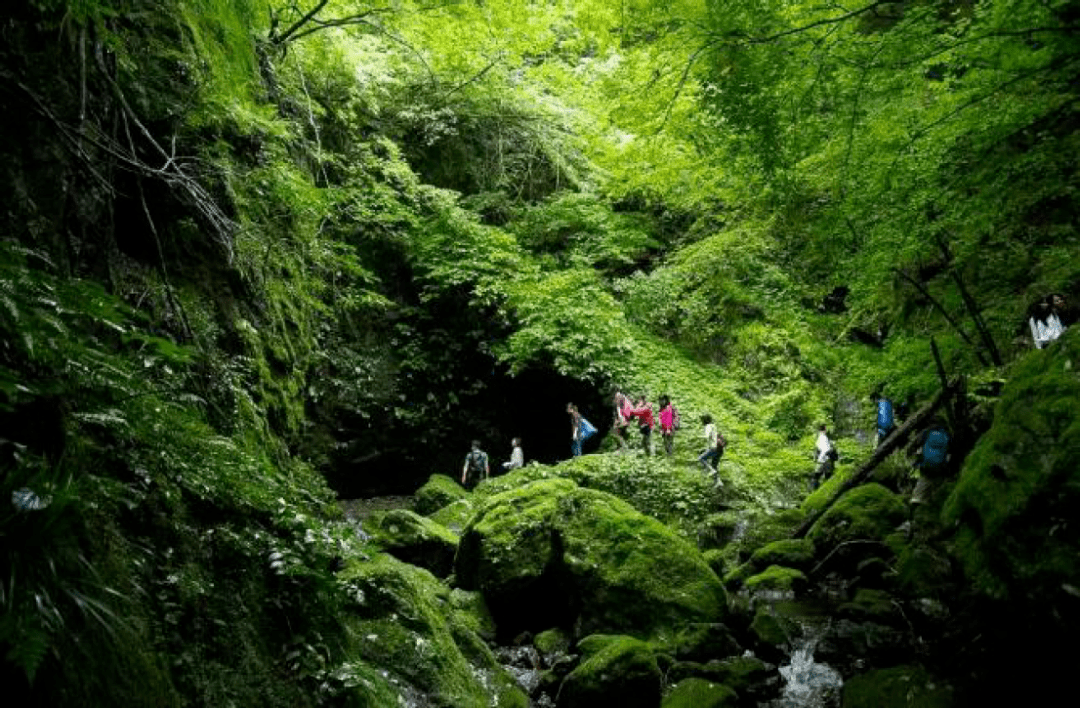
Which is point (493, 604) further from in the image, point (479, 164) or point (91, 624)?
point (479, 164)

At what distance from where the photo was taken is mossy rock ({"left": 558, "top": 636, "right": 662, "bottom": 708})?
6172mm

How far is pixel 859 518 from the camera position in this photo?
10.0 metres

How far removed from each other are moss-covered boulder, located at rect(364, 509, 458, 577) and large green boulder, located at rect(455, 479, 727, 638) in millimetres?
793

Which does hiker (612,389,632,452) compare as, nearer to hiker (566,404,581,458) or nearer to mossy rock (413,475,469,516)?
hiker (566,404,581,458)

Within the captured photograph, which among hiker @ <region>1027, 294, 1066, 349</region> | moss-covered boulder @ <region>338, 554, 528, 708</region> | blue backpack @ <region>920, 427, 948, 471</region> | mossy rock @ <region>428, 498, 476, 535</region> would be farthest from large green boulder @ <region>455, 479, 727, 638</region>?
hiker @ <region>1027, 294, 1066, 349</region>

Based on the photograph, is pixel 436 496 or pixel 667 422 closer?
pixel 436 496

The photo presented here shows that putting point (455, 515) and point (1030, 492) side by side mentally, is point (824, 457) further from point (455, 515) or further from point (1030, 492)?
point (1030, 492)

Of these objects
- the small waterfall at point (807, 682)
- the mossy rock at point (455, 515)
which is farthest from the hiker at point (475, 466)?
the small waterfall at point (807, 682)

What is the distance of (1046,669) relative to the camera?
489 cm

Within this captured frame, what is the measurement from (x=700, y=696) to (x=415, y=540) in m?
5.24

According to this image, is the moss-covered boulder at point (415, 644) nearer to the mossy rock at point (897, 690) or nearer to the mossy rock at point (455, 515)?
the mossy rock at point (897, 690)

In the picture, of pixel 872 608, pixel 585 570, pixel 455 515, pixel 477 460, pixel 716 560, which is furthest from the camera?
pixel 477 460

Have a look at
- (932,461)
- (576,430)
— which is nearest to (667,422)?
(576,430)

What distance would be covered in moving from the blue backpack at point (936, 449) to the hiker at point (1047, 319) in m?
1.71
